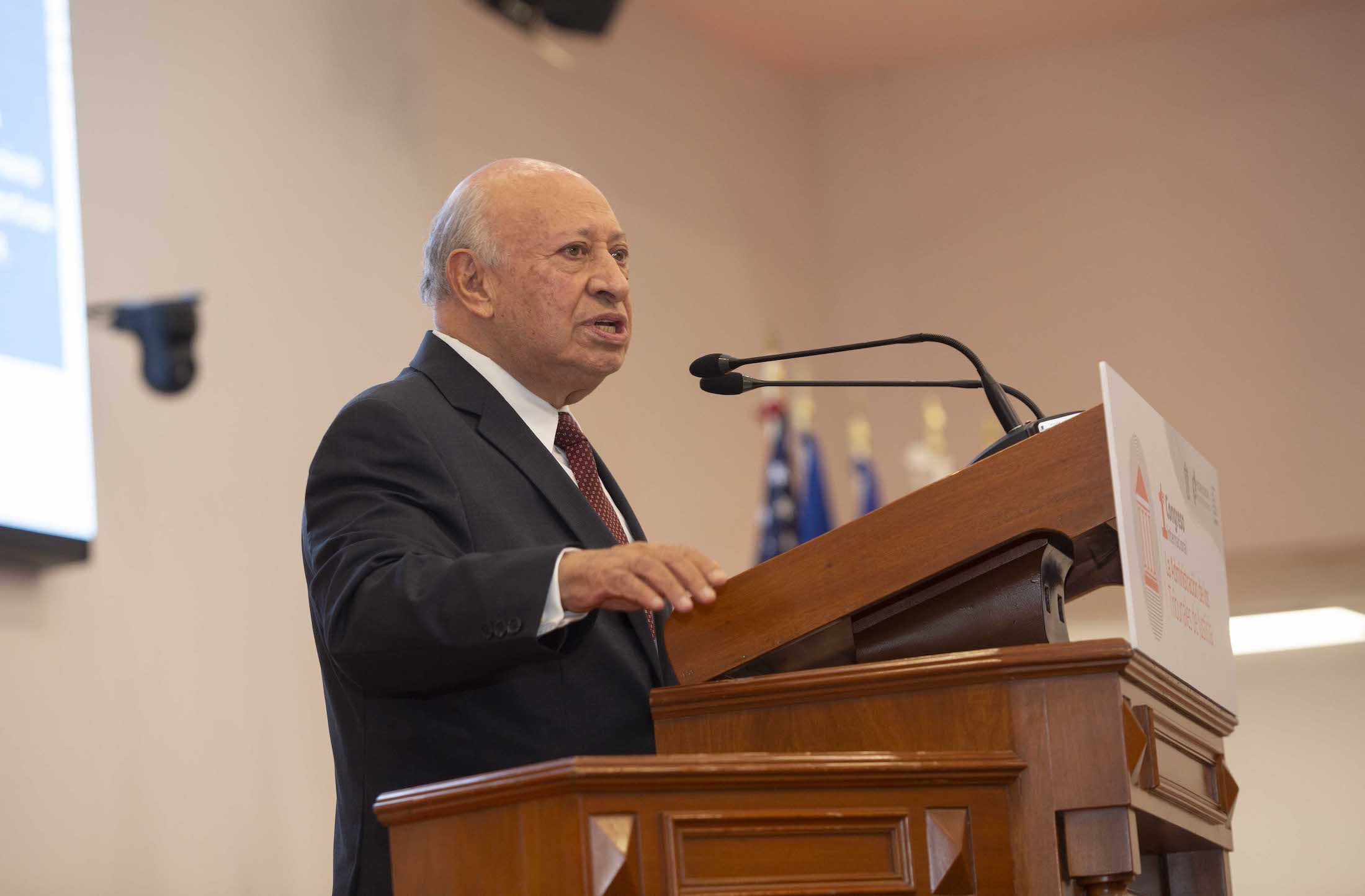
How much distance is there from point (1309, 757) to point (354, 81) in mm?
4734

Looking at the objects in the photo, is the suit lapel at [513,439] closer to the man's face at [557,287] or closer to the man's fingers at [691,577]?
the man's face at [557,287]

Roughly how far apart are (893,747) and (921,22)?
19.7 feet

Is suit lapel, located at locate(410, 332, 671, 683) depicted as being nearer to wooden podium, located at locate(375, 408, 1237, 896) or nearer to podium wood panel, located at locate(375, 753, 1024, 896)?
wooden podium, located at locate(375, 408, 1237, 896)

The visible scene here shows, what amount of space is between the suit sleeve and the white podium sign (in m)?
0.57

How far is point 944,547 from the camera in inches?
65.2

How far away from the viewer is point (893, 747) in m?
1.63

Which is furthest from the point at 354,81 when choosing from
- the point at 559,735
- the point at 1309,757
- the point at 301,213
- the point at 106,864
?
the point at 1309,757

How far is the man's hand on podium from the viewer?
5.15ft

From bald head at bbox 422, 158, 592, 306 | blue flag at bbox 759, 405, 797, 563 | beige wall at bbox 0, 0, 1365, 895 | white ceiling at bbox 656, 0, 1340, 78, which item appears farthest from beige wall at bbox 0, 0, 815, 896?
bald head at bbox 422, 158, 592, 306

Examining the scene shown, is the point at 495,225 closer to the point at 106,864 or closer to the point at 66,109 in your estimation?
the point at 66,109

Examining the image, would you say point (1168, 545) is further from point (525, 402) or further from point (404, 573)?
point (525, 402)

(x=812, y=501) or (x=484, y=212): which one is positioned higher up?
(x=812, y=501)

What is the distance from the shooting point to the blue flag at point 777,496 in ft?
20.4

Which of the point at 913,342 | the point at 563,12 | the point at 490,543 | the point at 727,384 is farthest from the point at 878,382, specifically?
the point at 563,12
